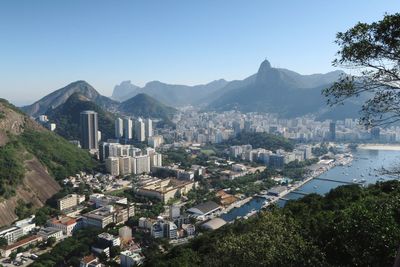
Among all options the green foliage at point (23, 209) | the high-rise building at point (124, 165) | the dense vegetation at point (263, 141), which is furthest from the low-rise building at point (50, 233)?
the dense vegetation at point (263, 141)

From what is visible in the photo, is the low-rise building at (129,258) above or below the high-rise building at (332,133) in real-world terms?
below

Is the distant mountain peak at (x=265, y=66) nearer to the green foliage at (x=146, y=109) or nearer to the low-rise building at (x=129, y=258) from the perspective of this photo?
the green foliage at (x=146, y=109)

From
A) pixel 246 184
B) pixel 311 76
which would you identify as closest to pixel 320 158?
pixel 246 184

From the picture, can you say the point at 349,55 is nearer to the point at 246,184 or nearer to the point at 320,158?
the point at 246,184

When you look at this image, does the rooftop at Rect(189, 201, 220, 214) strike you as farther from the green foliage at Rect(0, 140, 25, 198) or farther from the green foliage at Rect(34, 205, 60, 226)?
the green foliage at Rect(0, 140, 25, 198)

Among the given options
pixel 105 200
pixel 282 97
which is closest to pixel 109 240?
pixel 105 200
